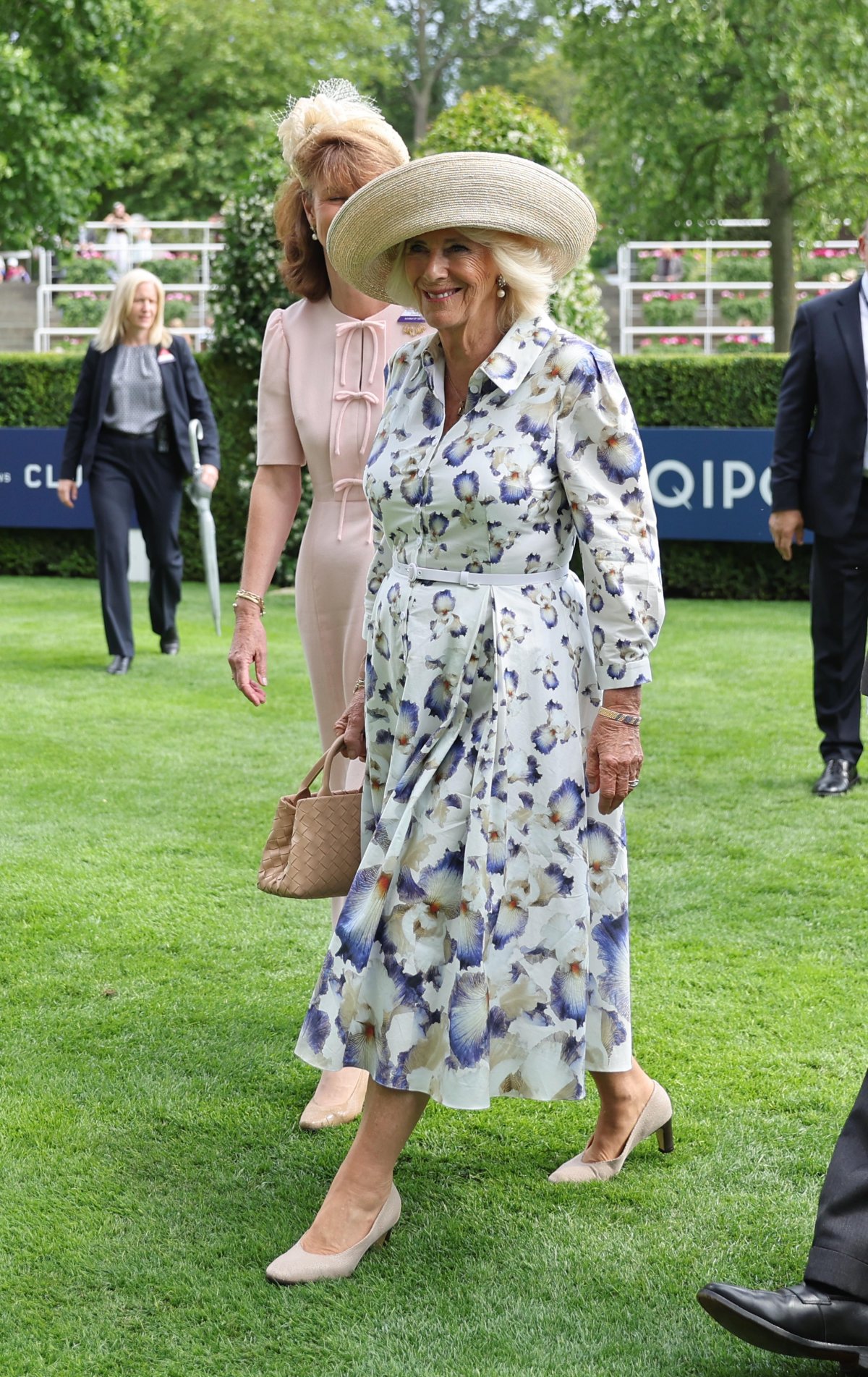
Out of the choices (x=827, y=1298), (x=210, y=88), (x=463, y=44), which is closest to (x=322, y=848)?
(x=827, y=1298)

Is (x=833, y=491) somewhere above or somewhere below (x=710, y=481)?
below

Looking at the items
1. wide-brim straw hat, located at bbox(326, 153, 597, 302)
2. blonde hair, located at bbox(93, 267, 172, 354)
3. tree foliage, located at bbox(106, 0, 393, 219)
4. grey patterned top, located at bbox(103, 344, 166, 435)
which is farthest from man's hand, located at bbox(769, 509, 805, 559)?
tree foliage, located at bbox(106, 0, 393, 219)

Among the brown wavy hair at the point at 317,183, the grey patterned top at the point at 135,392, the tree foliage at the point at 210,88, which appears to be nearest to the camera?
the brown wavy hair at the point at 317,183

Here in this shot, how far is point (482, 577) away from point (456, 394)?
1.21 ft

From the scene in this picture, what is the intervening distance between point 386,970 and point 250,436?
1115cm

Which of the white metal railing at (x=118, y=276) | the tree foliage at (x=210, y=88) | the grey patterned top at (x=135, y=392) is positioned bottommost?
the grey patterned top at (x=135, y=392)

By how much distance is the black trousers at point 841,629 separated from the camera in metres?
6.94

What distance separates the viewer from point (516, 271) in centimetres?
314

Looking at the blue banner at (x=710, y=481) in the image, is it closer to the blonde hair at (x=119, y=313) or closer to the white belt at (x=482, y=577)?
the blonde hair at (x=119, y=313)

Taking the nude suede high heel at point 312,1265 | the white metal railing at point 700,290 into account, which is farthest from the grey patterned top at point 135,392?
the white metal railing at point 700,290

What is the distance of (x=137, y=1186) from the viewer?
345cm

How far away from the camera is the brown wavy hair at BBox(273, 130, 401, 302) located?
143 inches

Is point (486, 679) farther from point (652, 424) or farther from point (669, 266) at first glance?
point (669, 266)

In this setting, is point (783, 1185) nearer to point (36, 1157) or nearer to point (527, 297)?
point (36, 1157)
